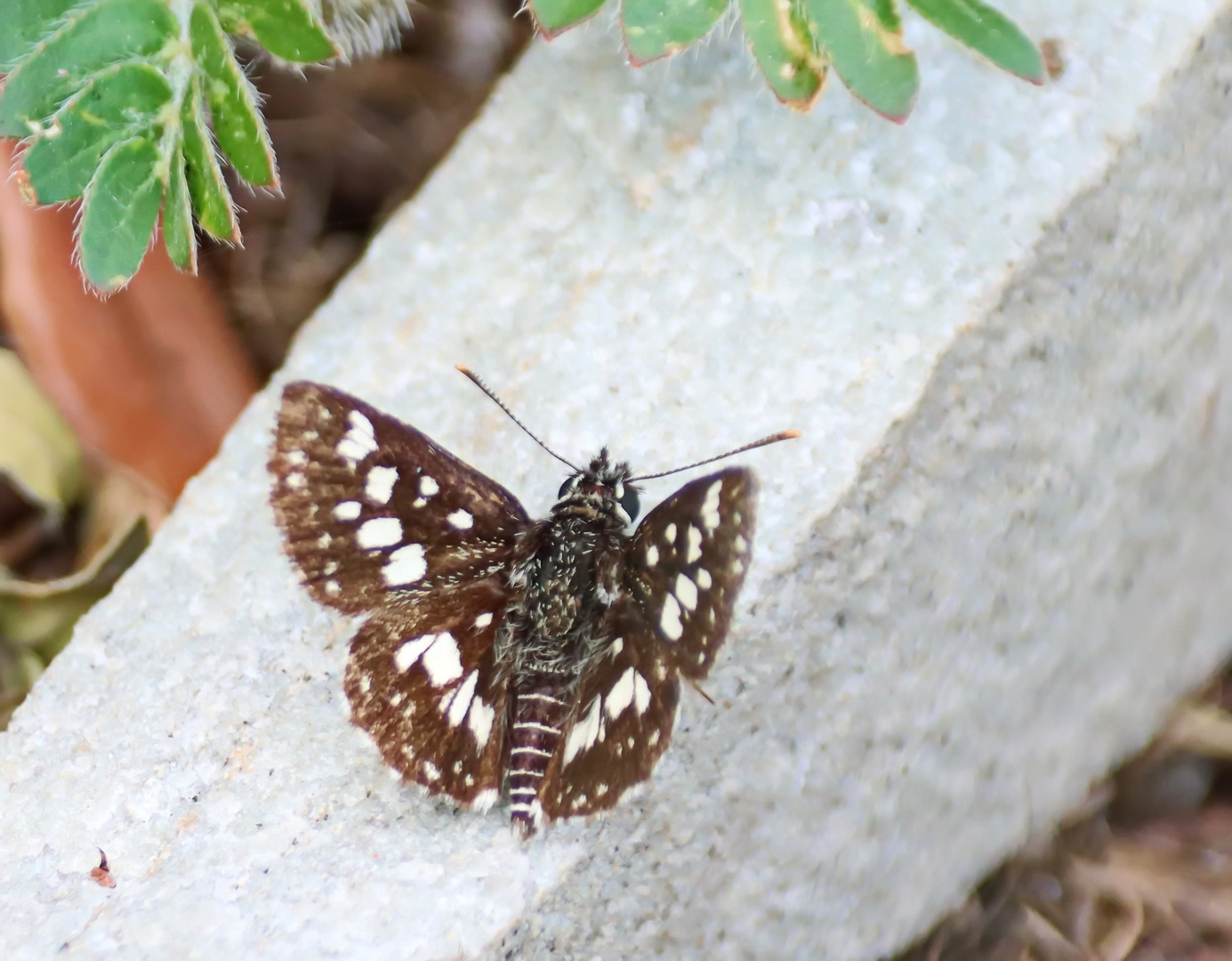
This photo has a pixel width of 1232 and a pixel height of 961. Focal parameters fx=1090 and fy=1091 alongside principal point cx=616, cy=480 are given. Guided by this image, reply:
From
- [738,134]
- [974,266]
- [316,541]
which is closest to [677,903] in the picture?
[316,541]

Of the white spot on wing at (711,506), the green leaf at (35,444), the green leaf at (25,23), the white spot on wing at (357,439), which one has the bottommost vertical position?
the green leaf at (35,444)

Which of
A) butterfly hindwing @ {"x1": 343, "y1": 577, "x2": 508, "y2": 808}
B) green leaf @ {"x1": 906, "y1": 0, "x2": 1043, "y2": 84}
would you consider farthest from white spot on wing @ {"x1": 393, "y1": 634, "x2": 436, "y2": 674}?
green leaf @ {"x1": 906, "y1": 0, "x2": 1043, "y2": 84}

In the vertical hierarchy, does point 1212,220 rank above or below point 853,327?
above

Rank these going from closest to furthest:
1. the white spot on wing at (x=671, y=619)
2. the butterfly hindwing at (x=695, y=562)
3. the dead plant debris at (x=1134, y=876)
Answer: the butterfly hindwing at (x=695, y=562) < the white spot on wing at (x=671, y=619) < the dead plant debris at (x=1134, y=876)

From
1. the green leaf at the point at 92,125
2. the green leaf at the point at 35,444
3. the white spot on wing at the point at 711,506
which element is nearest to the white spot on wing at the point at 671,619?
the white spot on wing at the point at 711,506

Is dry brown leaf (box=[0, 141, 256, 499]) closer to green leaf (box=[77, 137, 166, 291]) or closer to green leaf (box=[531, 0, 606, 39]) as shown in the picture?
green leaf (box=[77, 137, 166, 291])

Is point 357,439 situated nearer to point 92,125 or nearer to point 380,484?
point 380,484

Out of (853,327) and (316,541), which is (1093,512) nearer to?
(853,327)

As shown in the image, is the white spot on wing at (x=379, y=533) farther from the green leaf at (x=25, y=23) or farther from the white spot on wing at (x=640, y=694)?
the green leaf at (x=25, y=23)
